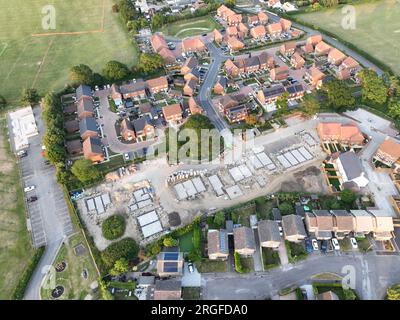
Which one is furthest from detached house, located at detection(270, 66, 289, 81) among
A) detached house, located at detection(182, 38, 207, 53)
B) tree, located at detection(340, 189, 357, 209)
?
tree, located at detection(340, 189, 357, 209)

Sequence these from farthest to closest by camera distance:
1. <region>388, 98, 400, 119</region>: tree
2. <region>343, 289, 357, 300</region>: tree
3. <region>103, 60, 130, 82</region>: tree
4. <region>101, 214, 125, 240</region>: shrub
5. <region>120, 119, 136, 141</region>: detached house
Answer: <region>103, 60, 130, 82</region>: tree, <region>388, 98, 400, 119</region>: tree, <region>120, 119, 136, 141</region>: detached house, <region>101, 214, 125, 240</region>: shrub, <region>343, 289, 357, 300</region>: tree

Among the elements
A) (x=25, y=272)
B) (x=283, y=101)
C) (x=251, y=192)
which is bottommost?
(x=25, y=272)

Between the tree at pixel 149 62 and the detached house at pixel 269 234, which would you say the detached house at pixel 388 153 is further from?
the tree at pixel 149 62

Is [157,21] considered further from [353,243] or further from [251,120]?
[353,243]

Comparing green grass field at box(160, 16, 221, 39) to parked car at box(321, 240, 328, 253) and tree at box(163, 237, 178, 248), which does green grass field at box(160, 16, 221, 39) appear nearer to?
tree at box(163, 237, 178, 248)

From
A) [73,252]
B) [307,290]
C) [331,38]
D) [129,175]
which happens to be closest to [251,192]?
[307,290]

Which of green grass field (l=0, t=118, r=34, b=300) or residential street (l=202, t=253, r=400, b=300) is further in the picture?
green grass field (l=0, t=118, r=34, b=300)

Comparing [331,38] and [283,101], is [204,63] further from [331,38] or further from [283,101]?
[331,38]
